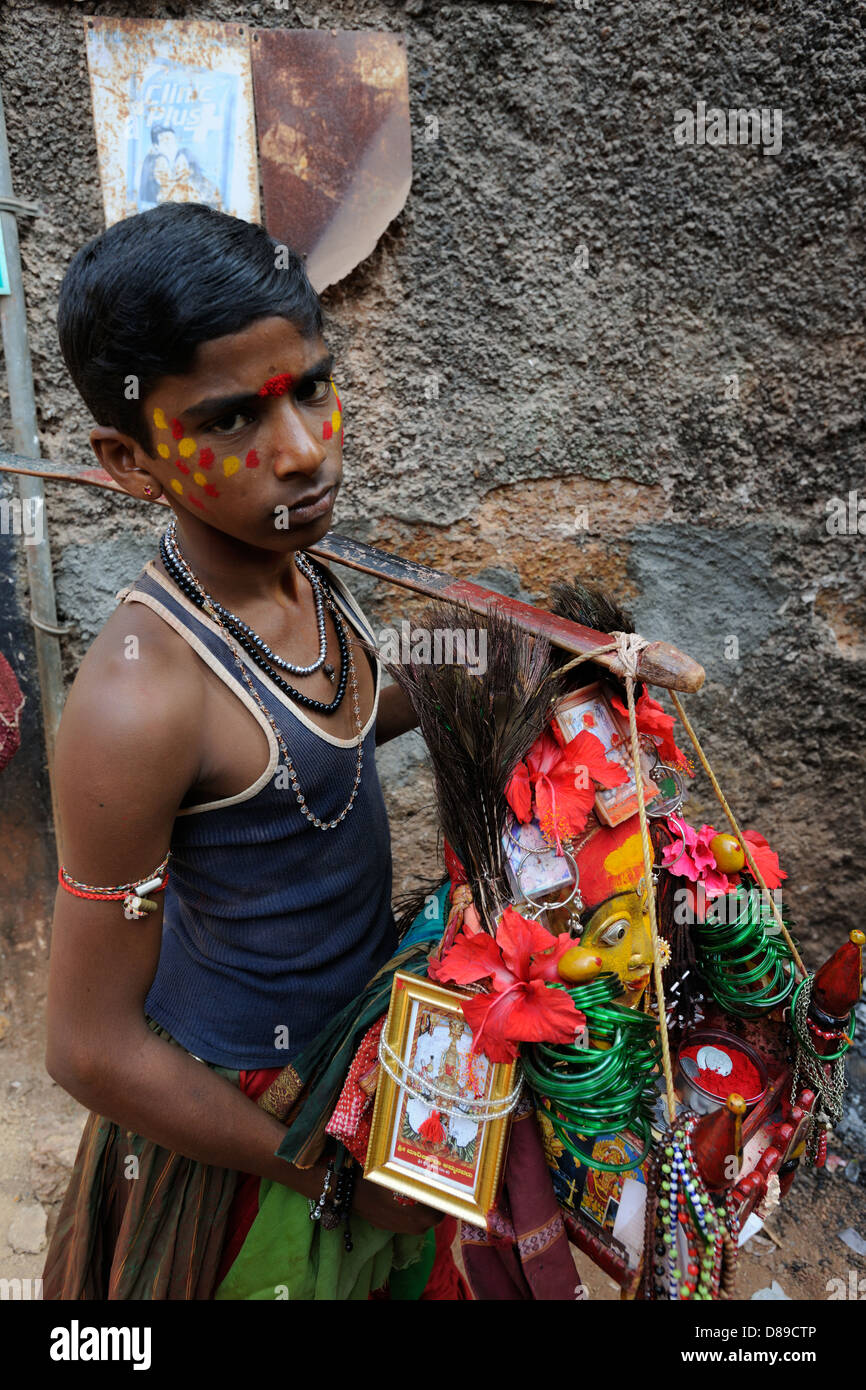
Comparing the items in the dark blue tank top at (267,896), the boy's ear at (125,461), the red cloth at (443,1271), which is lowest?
the red cloth at (443,1271)

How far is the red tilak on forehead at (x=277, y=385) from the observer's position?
103 cm

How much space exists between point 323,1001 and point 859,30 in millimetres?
2479

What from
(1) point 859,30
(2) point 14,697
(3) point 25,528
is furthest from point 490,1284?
(1) point 859,30

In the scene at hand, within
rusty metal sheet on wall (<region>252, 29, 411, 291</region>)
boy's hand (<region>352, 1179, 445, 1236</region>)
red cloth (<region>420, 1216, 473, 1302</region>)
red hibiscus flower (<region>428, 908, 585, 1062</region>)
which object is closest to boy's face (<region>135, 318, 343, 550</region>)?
red hibiscus flower (<region>428, 908, 585, 1062</region>)

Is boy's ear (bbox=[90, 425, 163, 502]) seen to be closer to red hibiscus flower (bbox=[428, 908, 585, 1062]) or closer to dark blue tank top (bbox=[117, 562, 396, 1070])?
dark blue tank top (bbox=[117, 562, 396, 1070])

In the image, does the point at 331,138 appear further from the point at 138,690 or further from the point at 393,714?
the point at 138,690

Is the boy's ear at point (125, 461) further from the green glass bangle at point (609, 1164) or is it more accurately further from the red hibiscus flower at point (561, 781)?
the green glass bangle at point (609, 1164)

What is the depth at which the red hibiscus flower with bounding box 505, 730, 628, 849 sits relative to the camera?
3.66 feet

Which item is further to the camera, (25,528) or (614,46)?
(25,528)

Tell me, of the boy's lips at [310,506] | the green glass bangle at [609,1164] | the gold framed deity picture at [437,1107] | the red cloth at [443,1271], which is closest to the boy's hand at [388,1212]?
the gold framed deity picture at [437,1107]

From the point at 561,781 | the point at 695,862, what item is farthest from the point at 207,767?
the point at 695,862

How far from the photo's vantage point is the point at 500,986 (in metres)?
1.04
